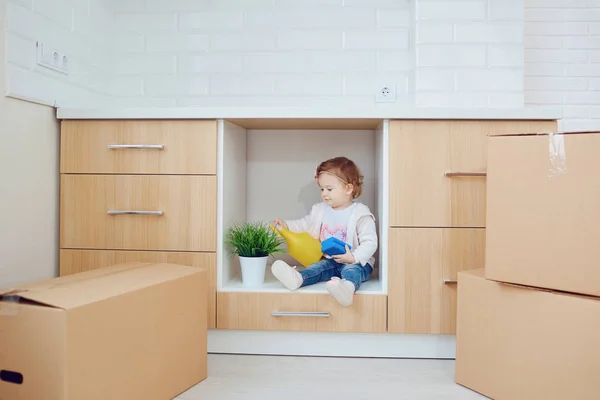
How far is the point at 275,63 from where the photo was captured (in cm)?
238

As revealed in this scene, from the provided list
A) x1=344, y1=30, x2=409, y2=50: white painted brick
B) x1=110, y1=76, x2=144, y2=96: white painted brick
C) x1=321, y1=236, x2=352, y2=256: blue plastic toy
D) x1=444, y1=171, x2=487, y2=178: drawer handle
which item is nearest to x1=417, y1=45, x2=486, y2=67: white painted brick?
x1=344, y1=30, x2=409, y2=50: white painted brick

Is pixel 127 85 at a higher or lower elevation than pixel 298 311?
higher

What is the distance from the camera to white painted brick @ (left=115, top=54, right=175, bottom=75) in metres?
2.43

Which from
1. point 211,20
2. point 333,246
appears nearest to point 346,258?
point 333,246

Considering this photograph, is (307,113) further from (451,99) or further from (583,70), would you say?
(583,70)

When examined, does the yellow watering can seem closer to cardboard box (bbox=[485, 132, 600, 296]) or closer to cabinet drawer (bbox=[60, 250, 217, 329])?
cabinet drawer (bbox=[60, 250, 217, 329])

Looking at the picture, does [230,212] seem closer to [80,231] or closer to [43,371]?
[80,231]

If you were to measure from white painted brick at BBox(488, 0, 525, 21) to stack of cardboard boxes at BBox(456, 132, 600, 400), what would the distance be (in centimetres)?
113

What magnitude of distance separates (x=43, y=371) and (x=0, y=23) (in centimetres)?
111

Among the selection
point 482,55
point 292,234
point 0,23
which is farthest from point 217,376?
point 482,55

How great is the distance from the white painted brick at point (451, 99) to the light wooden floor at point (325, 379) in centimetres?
111

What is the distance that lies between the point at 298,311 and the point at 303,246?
0.29m

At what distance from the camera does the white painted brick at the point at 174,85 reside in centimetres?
241

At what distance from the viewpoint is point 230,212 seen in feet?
6.36
